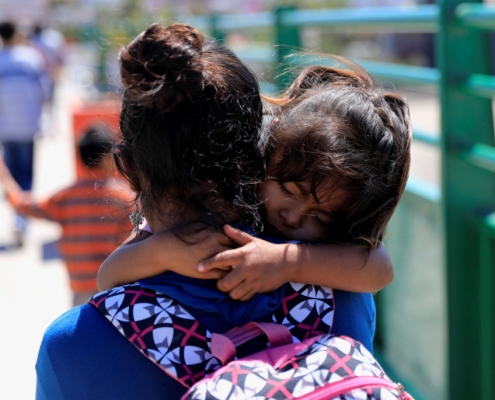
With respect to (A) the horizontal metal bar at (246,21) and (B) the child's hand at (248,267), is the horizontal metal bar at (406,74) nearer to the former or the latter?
(A) the horizontal metal bar at (246,21)

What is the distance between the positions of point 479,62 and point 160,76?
1955 millimetres

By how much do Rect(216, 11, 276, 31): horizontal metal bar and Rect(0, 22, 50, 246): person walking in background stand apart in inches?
84.3

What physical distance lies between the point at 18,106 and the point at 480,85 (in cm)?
582

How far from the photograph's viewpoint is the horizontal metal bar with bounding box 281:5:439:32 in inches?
117

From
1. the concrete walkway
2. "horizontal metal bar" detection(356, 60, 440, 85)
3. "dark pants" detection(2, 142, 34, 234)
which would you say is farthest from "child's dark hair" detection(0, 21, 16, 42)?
"horizontal metal bar" detection(356, 60, 440, 85)

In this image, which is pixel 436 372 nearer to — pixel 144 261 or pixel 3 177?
pixel 3 177

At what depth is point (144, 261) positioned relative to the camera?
126 centimetres

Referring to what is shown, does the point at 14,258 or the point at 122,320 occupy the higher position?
the point at 122,320

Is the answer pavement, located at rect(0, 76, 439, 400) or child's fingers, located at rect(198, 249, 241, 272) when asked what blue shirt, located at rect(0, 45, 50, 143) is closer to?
pavement, located at rect(0, 76, 439, 400)

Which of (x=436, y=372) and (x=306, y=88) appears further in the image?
(x=436, y=372)

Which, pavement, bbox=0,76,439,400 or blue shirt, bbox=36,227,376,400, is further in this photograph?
pavement, bbox=0,76,439,400

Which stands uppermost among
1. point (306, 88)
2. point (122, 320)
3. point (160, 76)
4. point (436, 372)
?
point (160, 76)

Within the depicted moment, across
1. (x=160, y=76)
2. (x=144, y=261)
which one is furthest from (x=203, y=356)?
(x=160, y=76)

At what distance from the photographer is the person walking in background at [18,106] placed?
7391 millimetres
